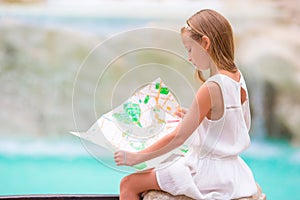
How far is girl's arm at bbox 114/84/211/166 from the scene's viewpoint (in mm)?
1893

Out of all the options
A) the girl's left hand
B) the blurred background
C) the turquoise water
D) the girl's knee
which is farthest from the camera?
the blurred background

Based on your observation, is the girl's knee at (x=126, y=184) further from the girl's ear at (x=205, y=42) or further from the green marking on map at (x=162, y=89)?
the girl's ear at (x=205, y=42)

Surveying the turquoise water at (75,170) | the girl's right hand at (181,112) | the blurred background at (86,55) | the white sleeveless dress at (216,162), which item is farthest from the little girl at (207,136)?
the blurred background at (86,55)

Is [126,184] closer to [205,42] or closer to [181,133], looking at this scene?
[181,133]

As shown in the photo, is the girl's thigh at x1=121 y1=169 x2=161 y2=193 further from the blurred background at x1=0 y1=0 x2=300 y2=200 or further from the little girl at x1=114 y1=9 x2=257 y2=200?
the blurred background at x1=0 y1=0 x2=300 y2=200

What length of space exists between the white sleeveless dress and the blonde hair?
69 millimetres

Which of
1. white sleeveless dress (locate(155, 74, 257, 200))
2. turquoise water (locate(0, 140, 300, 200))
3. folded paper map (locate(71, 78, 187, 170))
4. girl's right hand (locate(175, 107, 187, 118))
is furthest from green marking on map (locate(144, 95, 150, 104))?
turquoise water (locate(0, 140, 300, 200))

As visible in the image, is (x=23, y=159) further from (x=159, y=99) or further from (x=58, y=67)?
(x=159, y=99)

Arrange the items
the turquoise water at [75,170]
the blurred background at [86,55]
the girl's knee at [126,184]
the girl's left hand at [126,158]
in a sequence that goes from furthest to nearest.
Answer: the blurred background at [86,55]
the turquoise water at [75,170]
the girl's knee at [126,184]
the girl's left hand at [126,158]

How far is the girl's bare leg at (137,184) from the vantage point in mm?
1956

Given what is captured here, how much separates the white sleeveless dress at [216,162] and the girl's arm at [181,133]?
5 cm

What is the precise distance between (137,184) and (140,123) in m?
0.20

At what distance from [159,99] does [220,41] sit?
0.28 metres

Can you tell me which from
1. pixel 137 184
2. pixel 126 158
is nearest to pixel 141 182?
pixel 137 184
